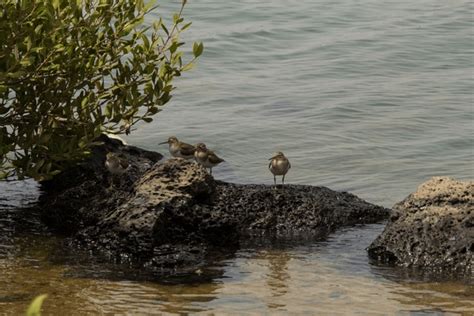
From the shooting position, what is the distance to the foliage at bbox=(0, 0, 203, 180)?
10.9 meters

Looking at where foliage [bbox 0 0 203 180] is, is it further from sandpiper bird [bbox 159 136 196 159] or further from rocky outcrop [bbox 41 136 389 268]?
sandpiper bird [bbox 159 136 196 159]

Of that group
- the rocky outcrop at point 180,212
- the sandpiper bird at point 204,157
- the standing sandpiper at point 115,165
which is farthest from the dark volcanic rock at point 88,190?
the sandpiper bird at point 204,157

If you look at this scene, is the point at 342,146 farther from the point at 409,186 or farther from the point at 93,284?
the point at 93,284

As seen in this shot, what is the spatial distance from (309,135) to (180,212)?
25.1ft

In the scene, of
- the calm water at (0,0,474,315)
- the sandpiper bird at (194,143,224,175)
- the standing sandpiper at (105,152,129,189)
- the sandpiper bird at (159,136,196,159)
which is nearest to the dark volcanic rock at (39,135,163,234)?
the standing sandpiper at (105,152,129,189)

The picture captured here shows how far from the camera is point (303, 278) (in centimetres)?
1101

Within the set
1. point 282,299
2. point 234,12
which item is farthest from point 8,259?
point 234,12

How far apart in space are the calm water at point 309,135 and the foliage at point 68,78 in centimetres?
113

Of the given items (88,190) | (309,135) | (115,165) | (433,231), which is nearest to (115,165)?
(115,165)

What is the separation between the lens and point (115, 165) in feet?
41.5

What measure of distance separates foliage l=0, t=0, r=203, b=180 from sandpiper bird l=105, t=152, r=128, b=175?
1.57 feet

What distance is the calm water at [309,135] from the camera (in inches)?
409

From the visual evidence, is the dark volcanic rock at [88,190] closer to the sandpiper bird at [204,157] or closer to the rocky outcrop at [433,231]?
the sandpiper bird at [204,157]

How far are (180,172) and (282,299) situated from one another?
6.78 ft
